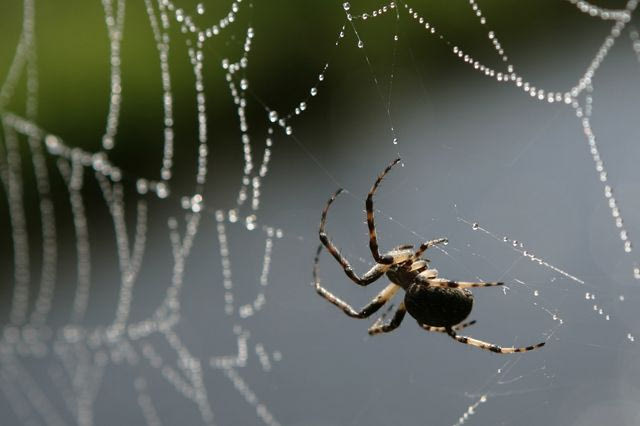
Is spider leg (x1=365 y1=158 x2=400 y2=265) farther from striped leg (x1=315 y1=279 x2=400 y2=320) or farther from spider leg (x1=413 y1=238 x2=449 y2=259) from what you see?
striped leg (x1=315 y1=279 x2=400 y2=320)

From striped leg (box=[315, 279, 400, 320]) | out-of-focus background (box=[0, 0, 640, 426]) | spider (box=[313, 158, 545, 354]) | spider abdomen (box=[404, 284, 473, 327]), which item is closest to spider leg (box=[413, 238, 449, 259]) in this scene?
spider (box=[313, 158, 545, 354])

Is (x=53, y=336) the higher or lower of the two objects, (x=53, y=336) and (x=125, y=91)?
the lower

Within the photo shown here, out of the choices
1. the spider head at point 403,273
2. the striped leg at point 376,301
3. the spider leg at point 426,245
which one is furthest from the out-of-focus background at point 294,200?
the spider leg at point 426,245

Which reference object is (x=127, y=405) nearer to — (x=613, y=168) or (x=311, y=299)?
(x=311, y=299)

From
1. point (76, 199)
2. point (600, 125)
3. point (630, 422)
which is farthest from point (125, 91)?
point (630, 422)

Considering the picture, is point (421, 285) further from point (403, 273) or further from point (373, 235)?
point (373, 235)

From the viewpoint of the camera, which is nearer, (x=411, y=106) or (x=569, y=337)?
(x=569, y=337)

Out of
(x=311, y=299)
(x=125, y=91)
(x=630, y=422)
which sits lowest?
(x=630, y=422)
